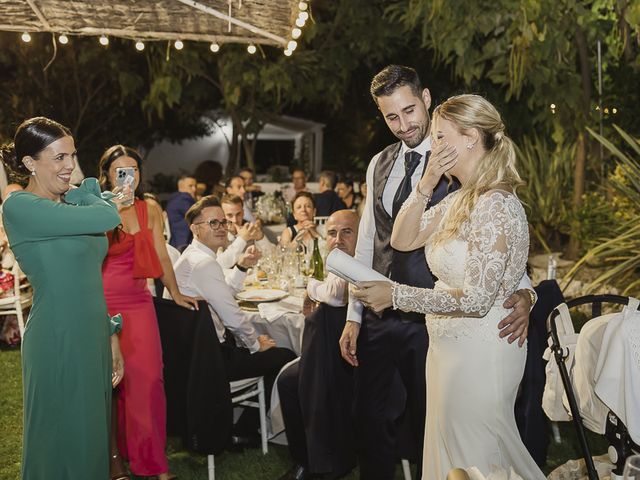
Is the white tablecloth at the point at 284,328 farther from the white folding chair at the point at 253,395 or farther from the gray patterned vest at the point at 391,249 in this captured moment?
the gray patterned vest at the point at 391,249

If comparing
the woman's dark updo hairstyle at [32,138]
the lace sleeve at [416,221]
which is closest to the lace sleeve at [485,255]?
the lace sleeve at [416,221]

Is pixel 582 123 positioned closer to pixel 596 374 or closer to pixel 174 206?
pixel 174 206

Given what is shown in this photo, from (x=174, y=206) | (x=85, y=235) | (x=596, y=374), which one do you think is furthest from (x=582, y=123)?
(x=85, y=235)

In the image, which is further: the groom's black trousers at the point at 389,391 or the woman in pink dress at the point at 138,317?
the woman in pink dress at the point at 138,317

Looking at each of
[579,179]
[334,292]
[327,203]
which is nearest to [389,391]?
[334,292]

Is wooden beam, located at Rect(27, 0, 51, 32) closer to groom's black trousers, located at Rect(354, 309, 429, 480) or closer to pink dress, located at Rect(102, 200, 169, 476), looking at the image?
pink dress, located at Rect(102, 200, 169, 476)

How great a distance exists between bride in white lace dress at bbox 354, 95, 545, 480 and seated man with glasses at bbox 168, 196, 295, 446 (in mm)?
1325

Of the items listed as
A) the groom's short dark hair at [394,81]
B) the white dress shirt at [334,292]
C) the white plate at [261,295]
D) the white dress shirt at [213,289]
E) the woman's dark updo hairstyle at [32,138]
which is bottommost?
the white plate at [261,295]

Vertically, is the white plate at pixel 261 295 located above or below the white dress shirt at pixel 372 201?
below

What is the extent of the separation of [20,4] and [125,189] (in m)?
1.53

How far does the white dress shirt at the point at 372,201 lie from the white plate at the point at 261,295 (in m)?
1.20

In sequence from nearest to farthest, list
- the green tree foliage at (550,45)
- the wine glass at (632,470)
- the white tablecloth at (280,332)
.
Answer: the wine glass at (632,470)
the white tablecloth at (280,332)
the green tree foliage at (550,45)

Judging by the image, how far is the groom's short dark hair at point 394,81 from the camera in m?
2.68

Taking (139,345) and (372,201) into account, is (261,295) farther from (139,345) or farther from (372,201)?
(372,201)
